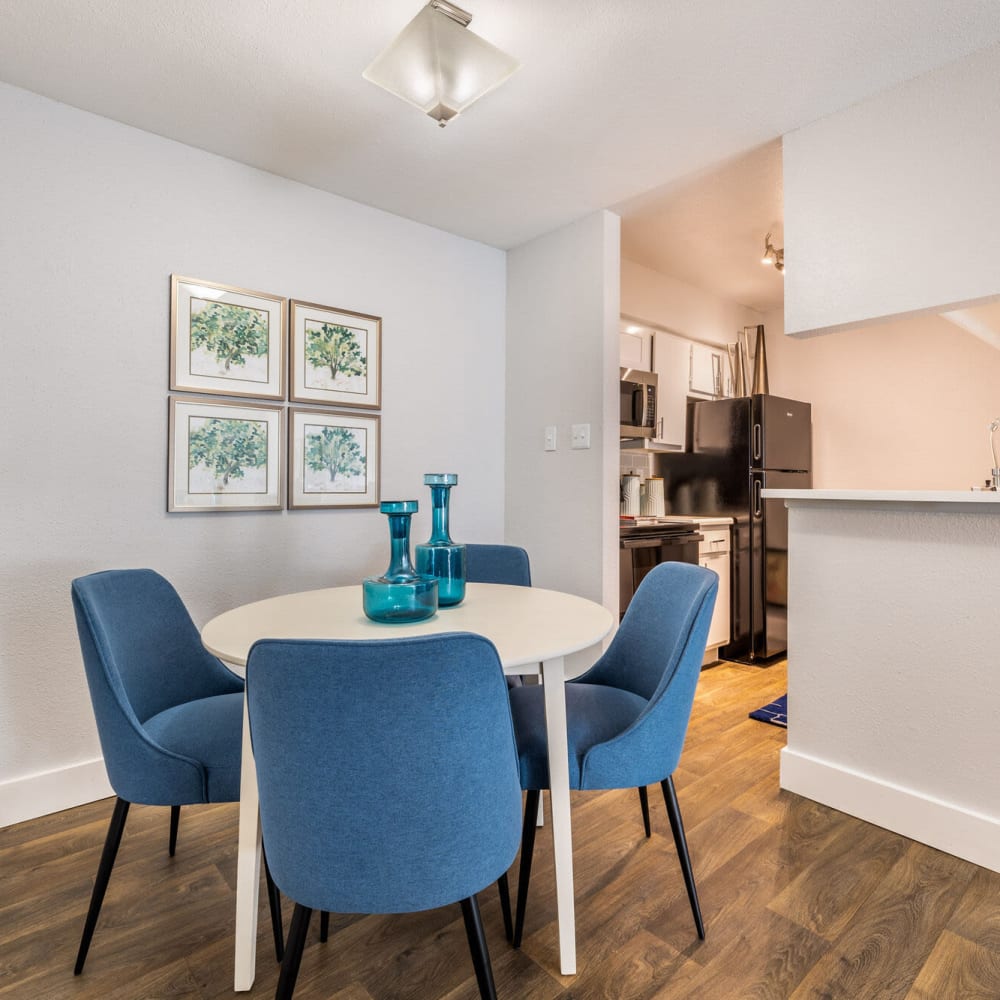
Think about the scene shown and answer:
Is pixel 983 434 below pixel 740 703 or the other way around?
the other way around

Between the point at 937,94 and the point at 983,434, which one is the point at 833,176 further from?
the point at 983,434

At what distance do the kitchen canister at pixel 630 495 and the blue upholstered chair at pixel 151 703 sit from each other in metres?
2.53

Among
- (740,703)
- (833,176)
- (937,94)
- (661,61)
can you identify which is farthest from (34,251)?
(740,703)

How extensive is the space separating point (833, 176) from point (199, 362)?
239 cm

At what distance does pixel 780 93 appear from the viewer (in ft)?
6.66

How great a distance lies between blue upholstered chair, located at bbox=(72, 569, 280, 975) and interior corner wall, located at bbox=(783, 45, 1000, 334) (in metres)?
2.25

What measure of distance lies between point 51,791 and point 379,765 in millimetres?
1873

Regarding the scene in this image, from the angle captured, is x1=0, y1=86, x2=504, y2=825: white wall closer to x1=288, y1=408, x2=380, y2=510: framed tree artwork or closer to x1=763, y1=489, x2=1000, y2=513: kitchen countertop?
x1=288, y1=408, x2=380, y2=510: framed tree artwork

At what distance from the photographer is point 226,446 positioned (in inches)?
96.7

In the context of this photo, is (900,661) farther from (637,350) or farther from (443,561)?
(637,350)

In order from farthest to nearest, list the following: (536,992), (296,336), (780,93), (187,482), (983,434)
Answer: (983,434), (296,336), (187,482), (780,93), (536,992)

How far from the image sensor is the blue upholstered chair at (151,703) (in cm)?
132

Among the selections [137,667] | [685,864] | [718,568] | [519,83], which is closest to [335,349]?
[519,83]

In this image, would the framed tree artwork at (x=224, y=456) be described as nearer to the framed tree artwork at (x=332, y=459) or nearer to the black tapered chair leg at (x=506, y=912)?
the framed tree artwork at (x=332, y=459)
